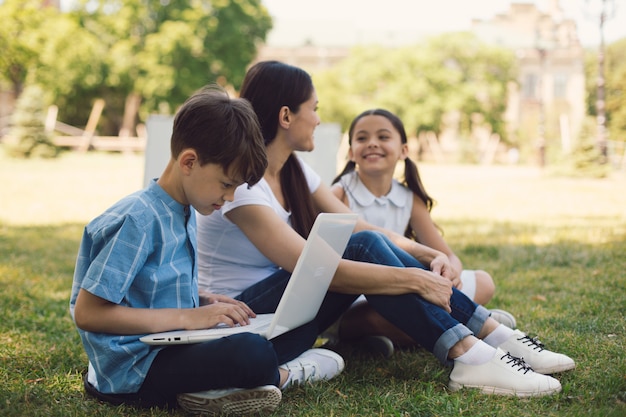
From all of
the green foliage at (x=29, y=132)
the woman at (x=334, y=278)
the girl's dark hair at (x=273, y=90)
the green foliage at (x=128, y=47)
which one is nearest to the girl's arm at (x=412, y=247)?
the woman at (x=334, y=278)

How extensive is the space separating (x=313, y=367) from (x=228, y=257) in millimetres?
482

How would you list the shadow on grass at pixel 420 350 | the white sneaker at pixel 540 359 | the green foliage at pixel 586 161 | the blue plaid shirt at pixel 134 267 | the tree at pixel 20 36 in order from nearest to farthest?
1. the blue plaid shirt at pixel 134 267
2. the shadow on grass at pixel 420 350
3. the white sneaker at pixel 540 359
4. the green foliage at pixel 586 161
5. the tree at pixel 20 36

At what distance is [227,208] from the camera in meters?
2.24

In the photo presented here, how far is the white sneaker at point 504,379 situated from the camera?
2.14 meters

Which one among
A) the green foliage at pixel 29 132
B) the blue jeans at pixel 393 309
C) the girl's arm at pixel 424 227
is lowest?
the green foliage at pixel 29 132

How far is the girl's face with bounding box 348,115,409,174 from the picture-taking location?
3.14 meters

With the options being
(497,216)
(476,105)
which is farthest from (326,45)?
(497,216)

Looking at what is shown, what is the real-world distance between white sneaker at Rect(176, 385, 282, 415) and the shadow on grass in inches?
4.1

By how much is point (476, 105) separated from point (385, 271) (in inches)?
1146

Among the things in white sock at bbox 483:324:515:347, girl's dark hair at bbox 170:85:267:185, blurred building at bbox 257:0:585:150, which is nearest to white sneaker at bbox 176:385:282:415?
girl's dark hair at bbox 170:85:267:185

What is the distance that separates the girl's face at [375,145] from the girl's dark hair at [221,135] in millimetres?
1274

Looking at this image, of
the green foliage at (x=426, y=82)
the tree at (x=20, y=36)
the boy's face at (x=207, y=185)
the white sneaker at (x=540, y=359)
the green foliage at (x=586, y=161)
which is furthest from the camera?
the green foliage at (x=426, y=82)

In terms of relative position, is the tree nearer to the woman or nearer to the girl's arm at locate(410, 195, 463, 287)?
the girl's arm at locate(410, 195, 463, 287)

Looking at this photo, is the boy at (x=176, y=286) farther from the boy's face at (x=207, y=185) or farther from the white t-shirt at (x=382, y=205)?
the white t-shirt at (x=382, y=205)
